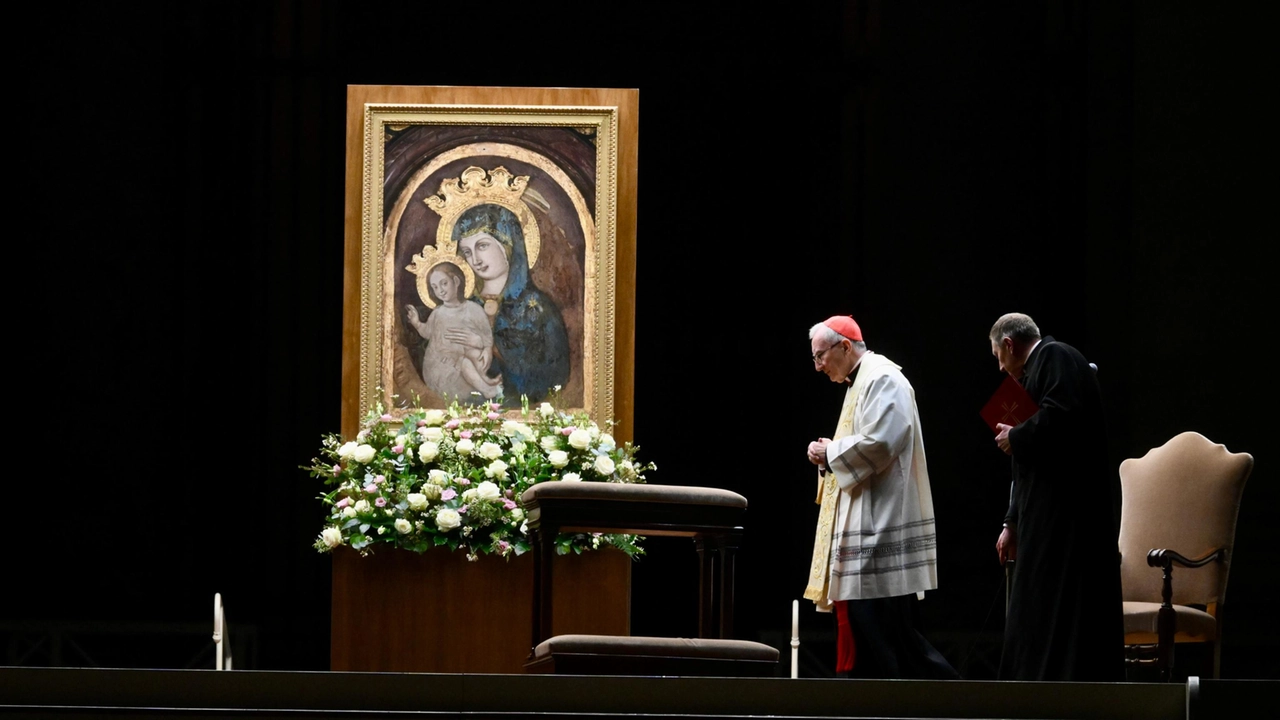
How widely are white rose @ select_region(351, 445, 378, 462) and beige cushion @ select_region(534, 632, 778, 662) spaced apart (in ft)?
5.59

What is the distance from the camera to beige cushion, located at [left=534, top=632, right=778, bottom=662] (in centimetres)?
430

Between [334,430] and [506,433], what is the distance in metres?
1.50

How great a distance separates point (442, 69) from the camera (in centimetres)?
741

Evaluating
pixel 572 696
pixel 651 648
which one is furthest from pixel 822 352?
pixel 572 696

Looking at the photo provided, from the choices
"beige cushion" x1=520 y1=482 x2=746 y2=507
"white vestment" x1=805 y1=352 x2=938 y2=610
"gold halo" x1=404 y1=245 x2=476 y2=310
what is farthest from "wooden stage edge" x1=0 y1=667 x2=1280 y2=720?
"gold halo" x1=404 y1=245 x2=476 y2=310

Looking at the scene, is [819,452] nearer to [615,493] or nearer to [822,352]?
[822,352]

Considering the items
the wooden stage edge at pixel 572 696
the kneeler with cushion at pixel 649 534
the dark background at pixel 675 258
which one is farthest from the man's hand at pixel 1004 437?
the dark background at pixel 675 258

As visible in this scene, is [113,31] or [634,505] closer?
[634,505]

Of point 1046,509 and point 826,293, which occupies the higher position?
point 826,293

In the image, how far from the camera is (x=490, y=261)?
6.88 m

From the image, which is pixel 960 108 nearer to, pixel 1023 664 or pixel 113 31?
pixel 1023 664

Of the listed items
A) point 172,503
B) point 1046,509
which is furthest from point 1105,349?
point 172,503

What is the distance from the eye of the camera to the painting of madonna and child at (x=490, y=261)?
22.2ft

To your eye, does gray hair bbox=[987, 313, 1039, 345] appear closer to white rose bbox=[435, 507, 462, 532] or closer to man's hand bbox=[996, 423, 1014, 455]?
man's hand bbox=[996, 423, 1014, 455]
